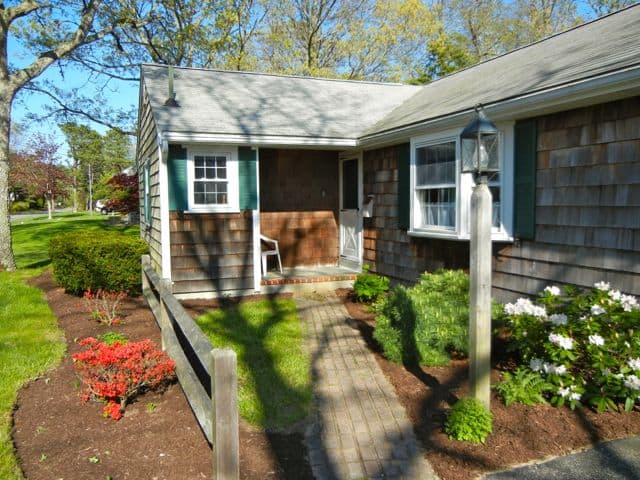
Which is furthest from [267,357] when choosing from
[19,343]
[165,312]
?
[19,343]

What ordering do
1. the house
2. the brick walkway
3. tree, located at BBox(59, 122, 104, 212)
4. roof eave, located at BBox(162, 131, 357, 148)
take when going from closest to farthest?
the brick walkway → the house → roof eave, located at BBox(162, 131, 357, 148) → tree, located at BBox(59, 122, 104, 212)

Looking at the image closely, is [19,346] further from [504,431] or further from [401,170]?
[401,170]

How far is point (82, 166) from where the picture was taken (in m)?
60.3

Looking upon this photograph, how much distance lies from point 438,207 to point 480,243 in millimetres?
3540

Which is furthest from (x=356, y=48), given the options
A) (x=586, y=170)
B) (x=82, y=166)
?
(x=82, y=166)

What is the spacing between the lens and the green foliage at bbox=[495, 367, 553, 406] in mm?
4105

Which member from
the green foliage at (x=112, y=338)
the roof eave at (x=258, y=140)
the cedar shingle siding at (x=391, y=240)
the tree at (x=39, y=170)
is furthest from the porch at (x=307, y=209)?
the tree at (x=39, y=170)

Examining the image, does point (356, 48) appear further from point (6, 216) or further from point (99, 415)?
point (99, 415)

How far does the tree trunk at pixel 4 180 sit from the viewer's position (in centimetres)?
1132

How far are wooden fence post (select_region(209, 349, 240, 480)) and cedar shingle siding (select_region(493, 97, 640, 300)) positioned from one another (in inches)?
152

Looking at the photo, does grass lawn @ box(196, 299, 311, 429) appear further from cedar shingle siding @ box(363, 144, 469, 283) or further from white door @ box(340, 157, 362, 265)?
white door @ box(340, 157, 362, 265)

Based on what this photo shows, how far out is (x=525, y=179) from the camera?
5.70m

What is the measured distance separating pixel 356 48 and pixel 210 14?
7.57m

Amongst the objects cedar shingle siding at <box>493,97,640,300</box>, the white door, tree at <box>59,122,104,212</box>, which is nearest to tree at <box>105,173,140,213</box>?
the white door
